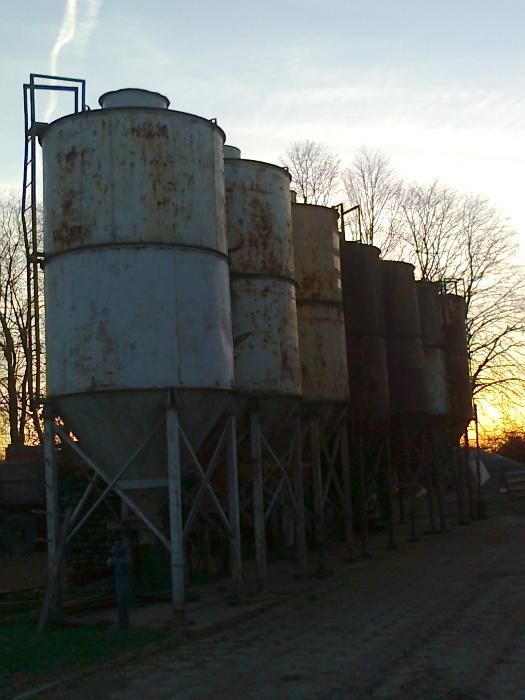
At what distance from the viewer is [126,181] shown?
1303cm

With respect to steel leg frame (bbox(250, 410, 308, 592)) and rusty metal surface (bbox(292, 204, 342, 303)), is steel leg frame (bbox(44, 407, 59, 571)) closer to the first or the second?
steel leg frame (bbox(250, 410, 308, 592))

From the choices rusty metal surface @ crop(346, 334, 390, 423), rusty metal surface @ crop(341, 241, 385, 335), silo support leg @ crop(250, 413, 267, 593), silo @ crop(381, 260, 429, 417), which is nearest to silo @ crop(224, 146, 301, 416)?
silo support leg @ crop(250, 413, 267, 593)

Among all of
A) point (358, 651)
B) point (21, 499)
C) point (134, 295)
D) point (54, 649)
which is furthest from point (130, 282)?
point (21, 499)

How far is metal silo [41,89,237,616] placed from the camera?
1269 centimetres

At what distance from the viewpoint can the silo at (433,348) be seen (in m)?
26.5

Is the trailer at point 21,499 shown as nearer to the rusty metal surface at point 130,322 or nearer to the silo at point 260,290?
the silo at point 260,290

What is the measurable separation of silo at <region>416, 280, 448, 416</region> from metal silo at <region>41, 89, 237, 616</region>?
14.0 metres

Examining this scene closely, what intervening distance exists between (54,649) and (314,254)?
Answer: 10.7 metres

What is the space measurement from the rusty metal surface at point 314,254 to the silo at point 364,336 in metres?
2.59

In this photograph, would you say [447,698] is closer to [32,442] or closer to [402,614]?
[402,614]

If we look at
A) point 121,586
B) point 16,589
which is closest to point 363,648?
point 121,586

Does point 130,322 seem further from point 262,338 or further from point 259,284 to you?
point 259,284

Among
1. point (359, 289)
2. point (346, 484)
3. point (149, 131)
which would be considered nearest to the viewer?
→ point (149, 131)

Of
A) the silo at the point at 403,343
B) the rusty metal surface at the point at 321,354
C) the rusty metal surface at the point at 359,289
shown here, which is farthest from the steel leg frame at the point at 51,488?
the silo at the point at 403,343
